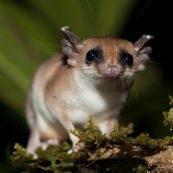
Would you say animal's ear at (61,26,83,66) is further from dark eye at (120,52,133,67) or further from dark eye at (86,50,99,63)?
dark eye at (120,52,133,67)

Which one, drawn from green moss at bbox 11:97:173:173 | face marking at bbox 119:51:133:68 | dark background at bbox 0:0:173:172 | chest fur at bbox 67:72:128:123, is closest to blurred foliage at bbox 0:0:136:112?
dark background at bbox 0:0:173:172

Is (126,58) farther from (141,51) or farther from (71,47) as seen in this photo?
(71,47)

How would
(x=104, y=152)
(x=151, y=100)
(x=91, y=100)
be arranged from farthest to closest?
(x=151, y=100), (x=91, y=100), (x=104, y=152)

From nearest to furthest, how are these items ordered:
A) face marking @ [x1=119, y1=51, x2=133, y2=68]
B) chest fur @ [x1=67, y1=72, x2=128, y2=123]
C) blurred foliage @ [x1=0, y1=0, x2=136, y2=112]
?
face marking @ [x1=119, y1=51, x2=133, y2=68]
chest fur @ [x1=67, y1=72, x2=128, y2=123]
blurred foliage @ [x1=0, y1=0, x2=136, y2=112]

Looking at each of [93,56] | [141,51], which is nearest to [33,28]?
[141,51]

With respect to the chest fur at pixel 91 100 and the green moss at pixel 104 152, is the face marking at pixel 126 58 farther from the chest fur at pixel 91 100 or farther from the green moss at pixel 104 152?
the green moss at pixel 104 152

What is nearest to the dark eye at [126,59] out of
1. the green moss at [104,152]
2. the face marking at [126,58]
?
the face marking at [126,58]

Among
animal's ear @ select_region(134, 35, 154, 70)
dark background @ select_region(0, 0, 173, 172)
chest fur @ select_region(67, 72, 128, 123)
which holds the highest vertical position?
dark background @ select_region(0, 0, 173, 172)
